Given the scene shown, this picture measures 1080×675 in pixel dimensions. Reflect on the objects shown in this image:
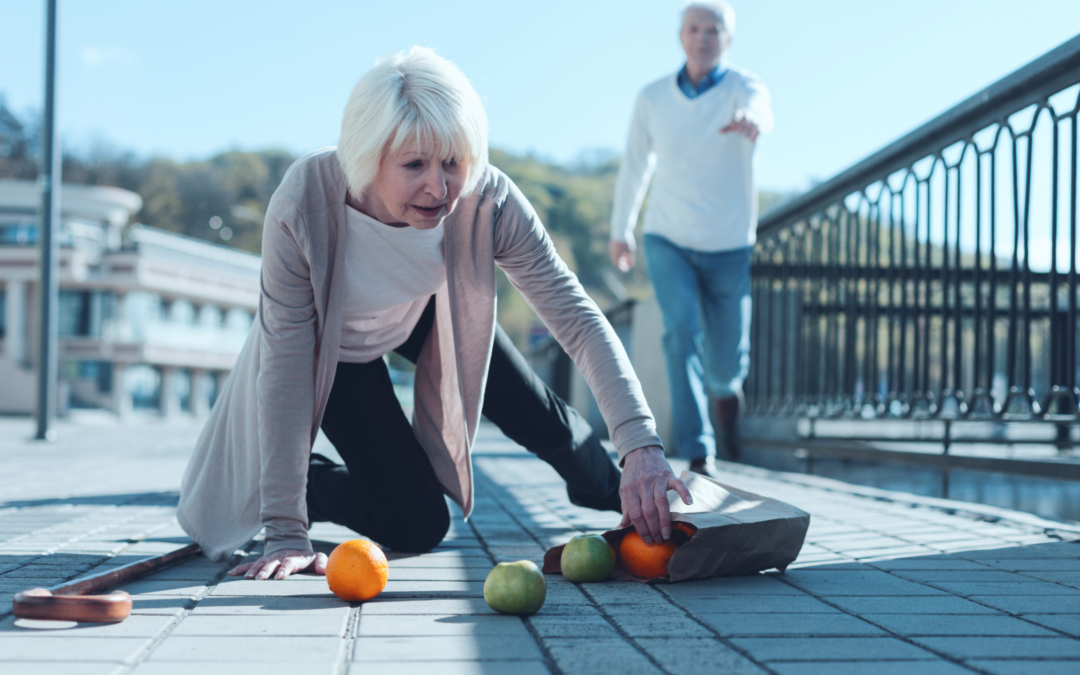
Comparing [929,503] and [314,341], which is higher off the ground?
[314,341]

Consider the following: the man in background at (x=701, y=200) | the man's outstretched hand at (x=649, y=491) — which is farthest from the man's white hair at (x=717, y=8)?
the man's outstretched hand at (x=649, y=491)

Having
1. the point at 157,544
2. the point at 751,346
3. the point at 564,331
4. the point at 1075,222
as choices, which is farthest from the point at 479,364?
the point at 751,346

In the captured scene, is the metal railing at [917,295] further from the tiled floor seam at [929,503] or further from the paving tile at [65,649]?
the paving tile at [65,649]

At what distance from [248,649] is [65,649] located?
0.35m

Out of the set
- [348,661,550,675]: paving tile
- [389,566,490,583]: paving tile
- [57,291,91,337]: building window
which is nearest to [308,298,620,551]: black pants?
[389,566,490,583]: paving tile

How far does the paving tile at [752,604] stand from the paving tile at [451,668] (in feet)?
2.09

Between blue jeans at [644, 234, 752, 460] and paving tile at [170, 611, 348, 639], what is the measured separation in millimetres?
2880

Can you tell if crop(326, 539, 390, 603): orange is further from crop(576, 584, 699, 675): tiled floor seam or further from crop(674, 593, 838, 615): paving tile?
crop(674, 593, 838, 615): paving tile

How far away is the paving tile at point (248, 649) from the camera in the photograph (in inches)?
74.4

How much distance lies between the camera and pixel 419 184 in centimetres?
269

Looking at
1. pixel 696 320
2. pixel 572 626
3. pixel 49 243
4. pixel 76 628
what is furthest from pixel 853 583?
pixel 49 243

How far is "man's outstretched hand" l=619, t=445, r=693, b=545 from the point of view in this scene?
2.58 meters

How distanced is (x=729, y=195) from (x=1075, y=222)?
1.82 meters

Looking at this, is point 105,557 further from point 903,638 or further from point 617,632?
point 903,638
